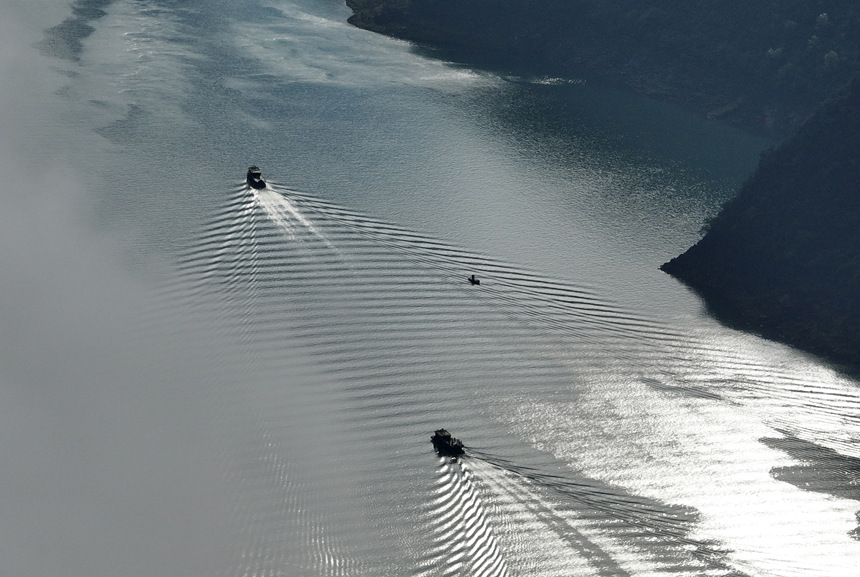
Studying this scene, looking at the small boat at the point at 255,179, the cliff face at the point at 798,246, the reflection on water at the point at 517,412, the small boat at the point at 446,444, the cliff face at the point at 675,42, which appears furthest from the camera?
the cliff face at the point at 675,42

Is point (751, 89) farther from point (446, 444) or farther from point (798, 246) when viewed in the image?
point (446, 444)

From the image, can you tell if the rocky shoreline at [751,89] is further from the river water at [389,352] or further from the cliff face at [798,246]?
the river water at [389,352]

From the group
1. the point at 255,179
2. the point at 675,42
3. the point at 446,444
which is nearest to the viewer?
the point at 446,444

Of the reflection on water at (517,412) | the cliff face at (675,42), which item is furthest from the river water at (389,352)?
the cliff face at (675,42)

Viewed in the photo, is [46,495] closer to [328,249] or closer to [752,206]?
[328,249]

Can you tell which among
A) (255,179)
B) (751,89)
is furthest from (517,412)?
(751,89)
